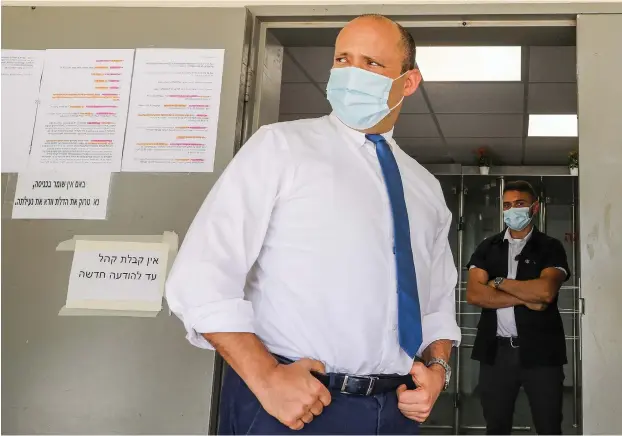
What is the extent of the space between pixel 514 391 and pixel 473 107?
100 inches

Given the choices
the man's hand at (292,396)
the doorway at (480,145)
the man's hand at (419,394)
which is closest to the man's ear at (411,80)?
the man's hand at (419,394)

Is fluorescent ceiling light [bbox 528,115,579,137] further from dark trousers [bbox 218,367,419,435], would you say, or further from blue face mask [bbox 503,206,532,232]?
dark trousers [bbox 218,367,419,435]

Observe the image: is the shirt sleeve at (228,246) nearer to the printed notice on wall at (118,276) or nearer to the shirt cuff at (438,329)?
the shirt cuff at (438,329)

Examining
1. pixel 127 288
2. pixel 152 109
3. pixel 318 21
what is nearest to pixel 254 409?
pixel 127 288

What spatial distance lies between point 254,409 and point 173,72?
1.24 metres

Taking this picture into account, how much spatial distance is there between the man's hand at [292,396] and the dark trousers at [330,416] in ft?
0.22

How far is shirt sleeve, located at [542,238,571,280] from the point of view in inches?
121

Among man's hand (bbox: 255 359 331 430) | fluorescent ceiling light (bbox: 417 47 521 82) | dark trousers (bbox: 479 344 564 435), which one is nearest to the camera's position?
man's hand (bbox: 255 359 331 430)

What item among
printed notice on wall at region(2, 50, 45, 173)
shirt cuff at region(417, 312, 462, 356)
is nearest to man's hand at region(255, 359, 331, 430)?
shirt cuff at region(417, 312, 462, 356)

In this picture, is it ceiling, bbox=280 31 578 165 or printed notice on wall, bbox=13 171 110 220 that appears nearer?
printed notice on wall, bbox=13 171 110 220

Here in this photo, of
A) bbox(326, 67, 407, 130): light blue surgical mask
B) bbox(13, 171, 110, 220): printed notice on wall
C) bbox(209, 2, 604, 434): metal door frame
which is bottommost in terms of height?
bbox(13, 171, 110, 220): printed notice on wall

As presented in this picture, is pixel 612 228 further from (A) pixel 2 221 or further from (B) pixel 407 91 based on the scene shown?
(A) pixel 2 221

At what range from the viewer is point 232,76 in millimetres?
1979

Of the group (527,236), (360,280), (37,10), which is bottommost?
(360,280)
